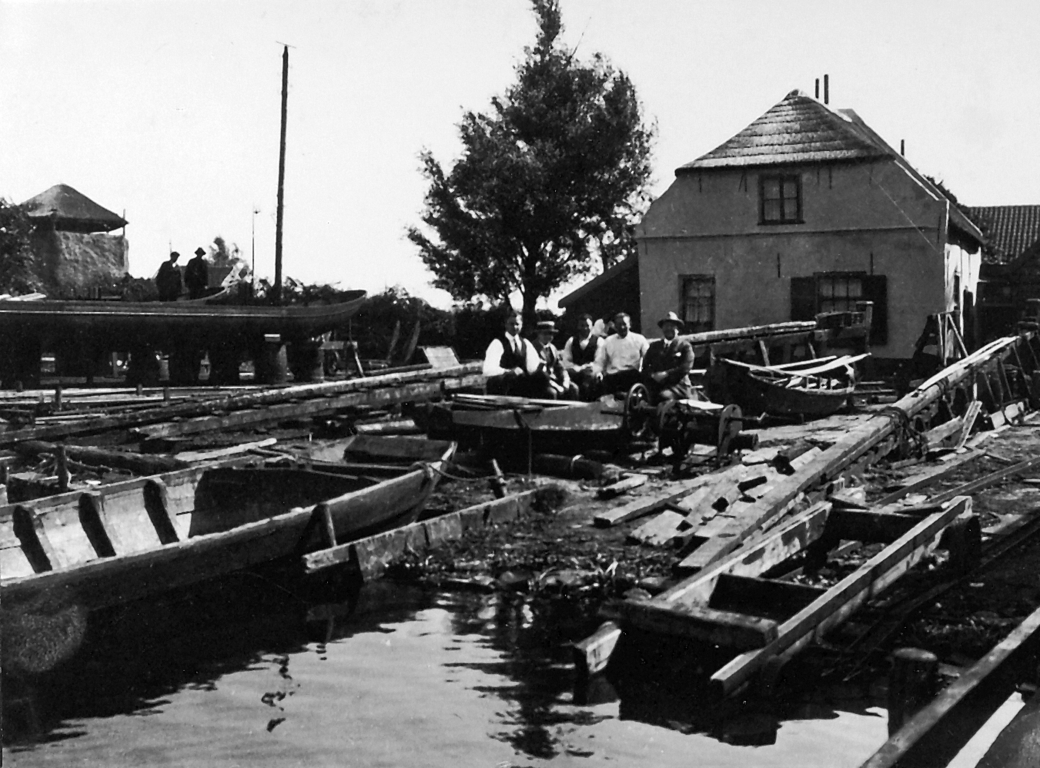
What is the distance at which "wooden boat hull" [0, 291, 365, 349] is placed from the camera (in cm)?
1931

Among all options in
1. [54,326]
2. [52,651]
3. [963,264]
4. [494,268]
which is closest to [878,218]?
[963,264]

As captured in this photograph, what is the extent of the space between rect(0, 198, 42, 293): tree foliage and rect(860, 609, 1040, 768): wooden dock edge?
88.7 ft

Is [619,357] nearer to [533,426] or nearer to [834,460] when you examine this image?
[533,426]

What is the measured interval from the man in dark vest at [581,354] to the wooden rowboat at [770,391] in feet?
6.91

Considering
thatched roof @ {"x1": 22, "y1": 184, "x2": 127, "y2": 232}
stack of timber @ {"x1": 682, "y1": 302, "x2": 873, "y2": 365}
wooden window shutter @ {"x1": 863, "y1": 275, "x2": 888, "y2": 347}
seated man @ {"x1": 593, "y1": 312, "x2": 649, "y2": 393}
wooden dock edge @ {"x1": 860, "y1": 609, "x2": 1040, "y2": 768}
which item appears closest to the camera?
wooden dock edge @ {"x1": 860, "y1": 609, "x2": 1040, "y2": 768}

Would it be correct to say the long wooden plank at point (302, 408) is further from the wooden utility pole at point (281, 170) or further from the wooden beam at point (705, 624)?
the wooden utility pole at point (281, 170)

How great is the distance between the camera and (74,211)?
4497 cm

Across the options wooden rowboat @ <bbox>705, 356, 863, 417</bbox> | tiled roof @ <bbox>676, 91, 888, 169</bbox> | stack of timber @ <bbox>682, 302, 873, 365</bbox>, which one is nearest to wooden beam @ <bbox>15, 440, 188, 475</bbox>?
wooden rowboat @ <bbox>705, 356, 863, 417</bbox>

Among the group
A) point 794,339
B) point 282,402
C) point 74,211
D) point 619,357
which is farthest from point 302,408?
point 74,211

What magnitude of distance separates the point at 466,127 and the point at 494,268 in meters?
4.99

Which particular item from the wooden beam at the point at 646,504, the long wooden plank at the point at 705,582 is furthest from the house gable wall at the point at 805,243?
the long wooden plank at the point at 705,582

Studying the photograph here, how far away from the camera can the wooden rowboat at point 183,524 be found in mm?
6066

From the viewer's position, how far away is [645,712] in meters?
5.29

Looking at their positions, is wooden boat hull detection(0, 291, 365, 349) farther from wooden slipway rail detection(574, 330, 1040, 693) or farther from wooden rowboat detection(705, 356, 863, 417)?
wooden slipway rail detection(574, 330, 1040, 693)
